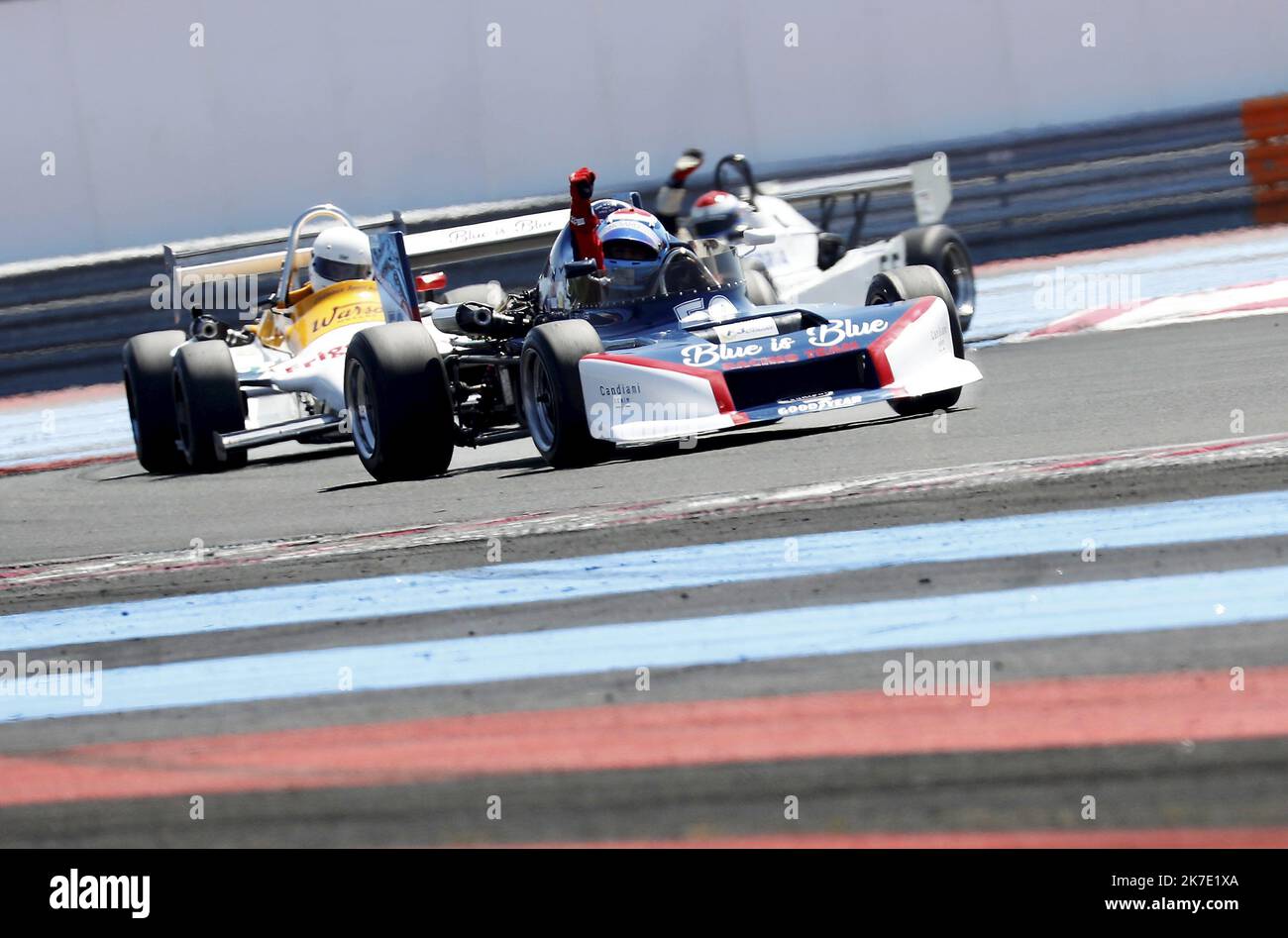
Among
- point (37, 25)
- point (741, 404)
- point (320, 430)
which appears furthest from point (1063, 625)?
point (37, 25)

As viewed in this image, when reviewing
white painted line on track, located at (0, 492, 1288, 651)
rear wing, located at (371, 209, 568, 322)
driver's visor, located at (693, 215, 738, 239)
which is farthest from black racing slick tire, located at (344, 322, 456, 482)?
driver's visor, located at (693, 215, 738, 239)

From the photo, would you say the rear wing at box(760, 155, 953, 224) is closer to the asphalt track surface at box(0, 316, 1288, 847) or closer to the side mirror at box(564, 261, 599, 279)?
the side mirror at box(564, 261, 599, 279)

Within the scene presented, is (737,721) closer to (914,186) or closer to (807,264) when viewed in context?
(807,264)

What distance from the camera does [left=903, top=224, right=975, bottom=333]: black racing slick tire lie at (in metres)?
11.5


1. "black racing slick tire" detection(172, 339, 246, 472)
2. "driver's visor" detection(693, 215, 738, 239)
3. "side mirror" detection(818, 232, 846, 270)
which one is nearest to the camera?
"black racing slick tire" detection(172, 339, 246, 472)

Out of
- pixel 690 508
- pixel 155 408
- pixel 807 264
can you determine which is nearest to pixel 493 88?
pixel 807 264

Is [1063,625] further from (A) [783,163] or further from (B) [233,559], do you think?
(A) [783,163]

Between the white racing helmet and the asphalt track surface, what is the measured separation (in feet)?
15.5

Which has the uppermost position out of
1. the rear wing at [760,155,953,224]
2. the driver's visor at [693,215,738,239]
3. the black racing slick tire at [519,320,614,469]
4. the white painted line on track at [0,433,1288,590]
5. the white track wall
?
the white track wall

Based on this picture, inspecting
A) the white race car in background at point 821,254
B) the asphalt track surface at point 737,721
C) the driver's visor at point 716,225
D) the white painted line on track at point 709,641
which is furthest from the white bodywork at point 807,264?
the white painted line on track at point 709,641

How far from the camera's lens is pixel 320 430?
991cm

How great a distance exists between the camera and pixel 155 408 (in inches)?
421

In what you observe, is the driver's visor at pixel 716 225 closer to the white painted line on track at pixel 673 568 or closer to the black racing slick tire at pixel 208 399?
the black racing slick tire at pixel 208 399
